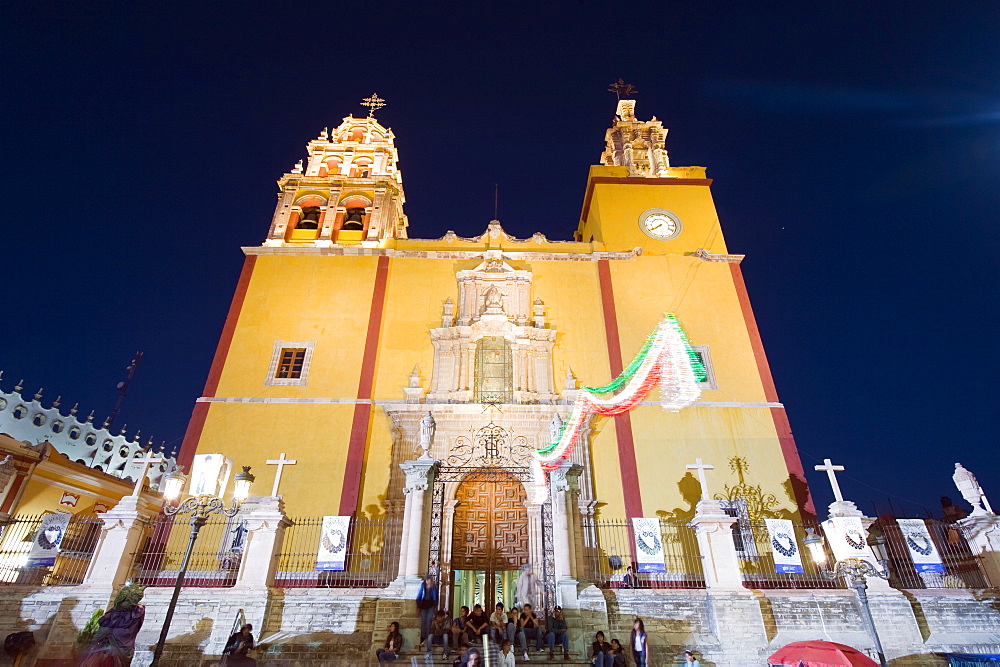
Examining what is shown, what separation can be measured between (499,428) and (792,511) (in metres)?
8.05

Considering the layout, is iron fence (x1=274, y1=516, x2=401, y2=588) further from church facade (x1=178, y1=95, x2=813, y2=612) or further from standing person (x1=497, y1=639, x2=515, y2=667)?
standing person (x1=497, y1=639, x2=515, y2=667)

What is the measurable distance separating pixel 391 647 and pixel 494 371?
31.3 ft

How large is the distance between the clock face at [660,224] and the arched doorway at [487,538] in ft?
36.4

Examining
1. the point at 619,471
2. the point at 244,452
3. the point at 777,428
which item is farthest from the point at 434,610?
the point at 777,428

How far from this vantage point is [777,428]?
16406 mm

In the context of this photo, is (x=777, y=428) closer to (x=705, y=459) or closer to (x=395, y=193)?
(x=705, y=459)

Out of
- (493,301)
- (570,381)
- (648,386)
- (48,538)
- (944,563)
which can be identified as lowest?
(944,563)

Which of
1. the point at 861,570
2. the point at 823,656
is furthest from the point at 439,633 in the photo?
the point at 861,570

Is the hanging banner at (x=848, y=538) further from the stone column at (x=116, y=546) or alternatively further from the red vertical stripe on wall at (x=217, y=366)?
the red vertical stripe on wall at (x=217, y=366)

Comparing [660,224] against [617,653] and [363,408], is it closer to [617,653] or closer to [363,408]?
[363,408]

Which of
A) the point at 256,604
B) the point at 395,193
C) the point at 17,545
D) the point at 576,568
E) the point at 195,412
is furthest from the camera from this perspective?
the point at 395,193

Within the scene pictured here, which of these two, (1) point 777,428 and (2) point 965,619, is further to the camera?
(1) point 777,428

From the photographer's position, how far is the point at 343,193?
22.2 m

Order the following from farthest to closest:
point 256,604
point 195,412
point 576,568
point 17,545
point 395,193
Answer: point 395,193, point 195,412, point 17,545, point 576,568, point 256,604
